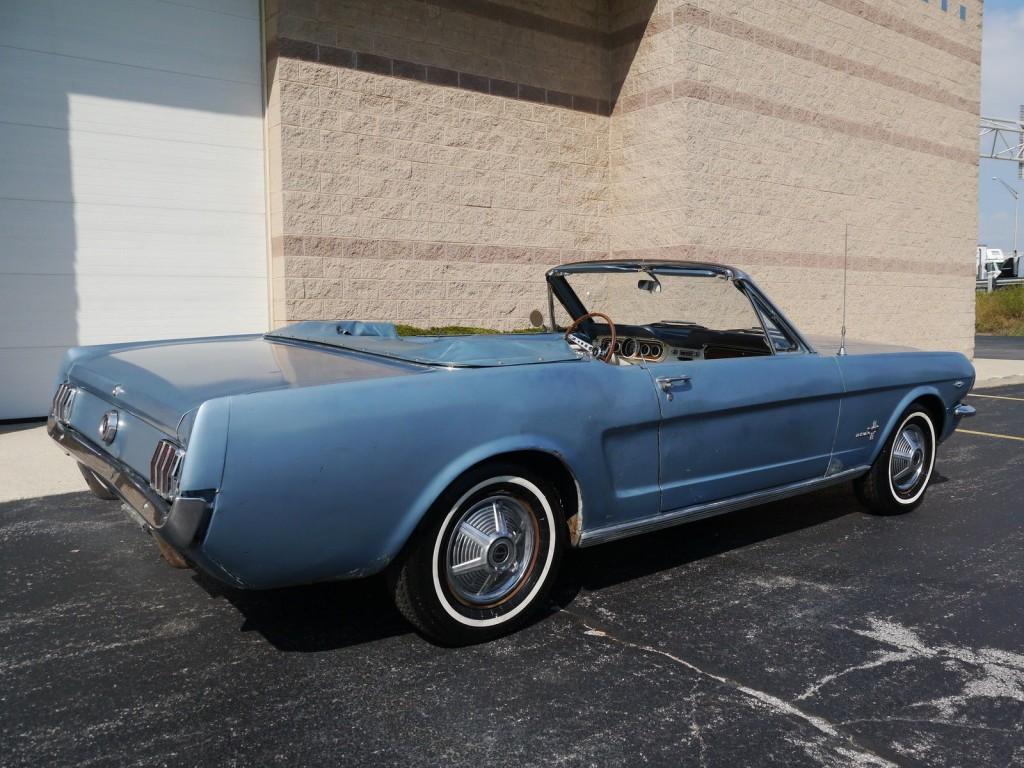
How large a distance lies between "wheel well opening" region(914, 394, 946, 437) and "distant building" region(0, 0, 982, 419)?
583 cm

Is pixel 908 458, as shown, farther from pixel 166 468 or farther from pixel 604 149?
pixel 604 149

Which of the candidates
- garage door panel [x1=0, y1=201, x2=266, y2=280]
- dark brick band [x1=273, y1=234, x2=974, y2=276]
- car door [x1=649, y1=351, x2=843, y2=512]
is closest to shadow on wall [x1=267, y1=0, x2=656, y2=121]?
garage door panel [x1=0, y1=201, x2=266, y2=280]

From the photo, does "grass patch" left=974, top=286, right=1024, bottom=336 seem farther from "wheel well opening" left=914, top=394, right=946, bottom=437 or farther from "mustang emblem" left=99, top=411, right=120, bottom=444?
"mustang emblem" left=99, top=411, right=120, bottom=444

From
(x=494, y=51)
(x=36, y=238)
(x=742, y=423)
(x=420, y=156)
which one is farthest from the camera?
(x=494, y=51)

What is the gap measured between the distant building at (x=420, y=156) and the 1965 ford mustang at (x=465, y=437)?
15.0 feet

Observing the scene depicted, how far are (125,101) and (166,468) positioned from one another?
672 cm

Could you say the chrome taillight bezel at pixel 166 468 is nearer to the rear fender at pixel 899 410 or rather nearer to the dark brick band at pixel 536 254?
the rear fender at pixel 899 410

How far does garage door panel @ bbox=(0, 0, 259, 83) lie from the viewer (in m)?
7.79

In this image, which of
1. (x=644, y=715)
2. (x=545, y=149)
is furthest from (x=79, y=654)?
(x=545, y=149)

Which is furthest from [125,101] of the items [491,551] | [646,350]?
[491,551]

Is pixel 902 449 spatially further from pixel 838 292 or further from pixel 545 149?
pixel 838 292

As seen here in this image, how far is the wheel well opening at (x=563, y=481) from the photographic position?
3307 millimetres

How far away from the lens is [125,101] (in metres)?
8.24

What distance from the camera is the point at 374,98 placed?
9328 millimetres
